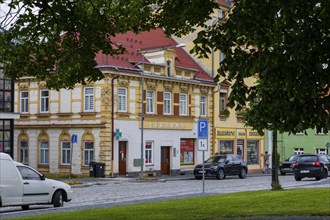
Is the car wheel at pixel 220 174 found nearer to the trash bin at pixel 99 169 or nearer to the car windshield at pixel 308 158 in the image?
the car windshield at pixel 308 158

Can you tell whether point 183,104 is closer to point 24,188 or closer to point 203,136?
point 203,136

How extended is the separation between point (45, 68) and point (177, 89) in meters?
34.5

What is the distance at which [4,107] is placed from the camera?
38094mm

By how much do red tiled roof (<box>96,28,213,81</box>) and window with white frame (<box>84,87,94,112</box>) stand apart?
7.18 feet

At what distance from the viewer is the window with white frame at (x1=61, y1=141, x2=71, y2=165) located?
45.1m

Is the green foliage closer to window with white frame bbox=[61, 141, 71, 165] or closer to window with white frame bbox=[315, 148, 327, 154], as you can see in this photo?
window with white frame bbox=[61, 141, 71, 165]

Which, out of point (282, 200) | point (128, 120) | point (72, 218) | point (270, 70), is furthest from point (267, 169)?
point (270, 70)

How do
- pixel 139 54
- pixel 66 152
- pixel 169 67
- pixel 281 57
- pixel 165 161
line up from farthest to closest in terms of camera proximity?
1. pixel 169 67
2. pixel 165 161
3. pixel 139 54
4. pixel 66 152
5. pixel 281 57

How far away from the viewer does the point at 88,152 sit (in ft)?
145

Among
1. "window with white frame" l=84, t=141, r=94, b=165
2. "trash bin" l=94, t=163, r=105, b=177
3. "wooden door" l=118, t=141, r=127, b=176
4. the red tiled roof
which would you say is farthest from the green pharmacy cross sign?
the red tiled roof

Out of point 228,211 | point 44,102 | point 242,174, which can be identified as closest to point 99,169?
point 44,102

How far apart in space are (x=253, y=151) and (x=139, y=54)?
17.0 metres

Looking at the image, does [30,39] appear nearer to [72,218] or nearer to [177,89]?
[72,218]

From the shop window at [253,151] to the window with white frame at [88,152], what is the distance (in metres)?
18.6
